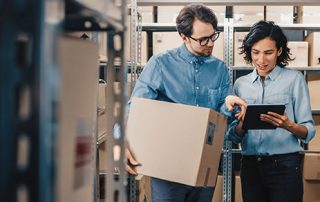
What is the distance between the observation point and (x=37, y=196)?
484mm

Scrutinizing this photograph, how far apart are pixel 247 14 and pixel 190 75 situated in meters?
1.86

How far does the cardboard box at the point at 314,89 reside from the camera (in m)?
3.69

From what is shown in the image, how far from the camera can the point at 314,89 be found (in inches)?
145

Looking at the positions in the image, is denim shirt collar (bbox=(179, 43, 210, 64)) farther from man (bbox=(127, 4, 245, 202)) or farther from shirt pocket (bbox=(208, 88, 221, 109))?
shirt pocket (bbox=(208, 88, 221, 109))

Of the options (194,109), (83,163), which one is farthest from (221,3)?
(83,163)

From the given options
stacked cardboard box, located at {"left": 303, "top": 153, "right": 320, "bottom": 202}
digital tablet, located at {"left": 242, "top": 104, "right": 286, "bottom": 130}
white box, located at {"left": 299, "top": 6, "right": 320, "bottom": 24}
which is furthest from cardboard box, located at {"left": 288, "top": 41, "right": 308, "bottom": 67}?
digital tablet, located at {"left": 242, "top": 104, "right": 286, "bottom": 130}

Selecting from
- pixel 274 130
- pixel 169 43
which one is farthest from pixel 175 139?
pixel 169 43

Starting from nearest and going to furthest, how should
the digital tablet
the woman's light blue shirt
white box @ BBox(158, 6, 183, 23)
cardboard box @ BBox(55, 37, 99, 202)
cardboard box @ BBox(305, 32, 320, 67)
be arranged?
1. cardboard box @ BBox(55, 37, 99, 202)
2. the digital tablet
3. the woman's light blue shirt
4. cardboard box @ BBox(305, 32, 320, 67)
5. white box @ BBox(158, 6, 183, 23)

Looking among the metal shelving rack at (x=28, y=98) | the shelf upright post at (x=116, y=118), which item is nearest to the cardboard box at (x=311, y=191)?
the shelf upright post at (x=116, y=118)

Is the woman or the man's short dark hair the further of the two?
the woman

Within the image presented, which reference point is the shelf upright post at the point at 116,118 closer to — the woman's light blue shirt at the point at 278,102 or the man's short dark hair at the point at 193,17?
the man's short dark hair at the point at 193,17

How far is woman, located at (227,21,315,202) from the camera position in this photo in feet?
7.20

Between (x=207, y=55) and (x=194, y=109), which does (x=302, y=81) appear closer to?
(x=207, y=55)

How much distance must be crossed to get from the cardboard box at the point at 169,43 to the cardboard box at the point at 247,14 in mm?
226
